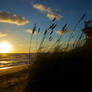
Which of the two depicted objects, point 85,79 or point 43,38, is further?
point 43,38

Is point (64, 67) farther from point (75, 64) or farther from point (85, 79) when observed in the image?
point (85, 79)

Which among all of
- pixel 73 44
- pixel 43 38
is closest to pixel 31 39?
pixel 43 38

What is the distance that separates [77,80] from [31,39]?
7.05 feet

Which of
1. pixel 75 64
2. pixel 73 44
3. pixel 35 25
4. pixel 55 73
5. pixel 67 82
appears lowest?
pixel 67 82

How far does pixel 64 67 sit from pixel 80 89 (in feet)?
1.52

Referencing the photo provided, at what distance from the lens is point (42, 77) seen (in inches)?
86.3

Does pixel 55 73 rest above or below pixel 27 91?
above

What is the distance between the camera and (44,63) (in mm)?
2406

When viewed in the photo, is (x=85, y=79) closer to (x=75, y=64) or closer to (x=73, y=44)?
(x=75, y=64)

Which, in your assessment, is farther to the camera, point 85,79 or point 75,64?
point 75,64

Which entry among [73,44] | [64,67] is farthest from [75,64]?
[73,44]

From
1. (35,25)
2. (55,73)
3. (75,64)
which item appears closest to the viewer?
(55,73)

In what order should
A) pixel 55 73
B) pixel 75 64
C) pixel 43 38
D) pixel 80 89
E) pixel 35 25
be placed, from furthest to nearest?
1. pixel 43 38
2. pixel 35 25
3. pixel 75 64
4. pixel 55 73
5. pixel 80 89

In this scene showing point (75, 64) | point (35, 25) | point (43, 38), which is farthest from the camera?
point (43, 38)
